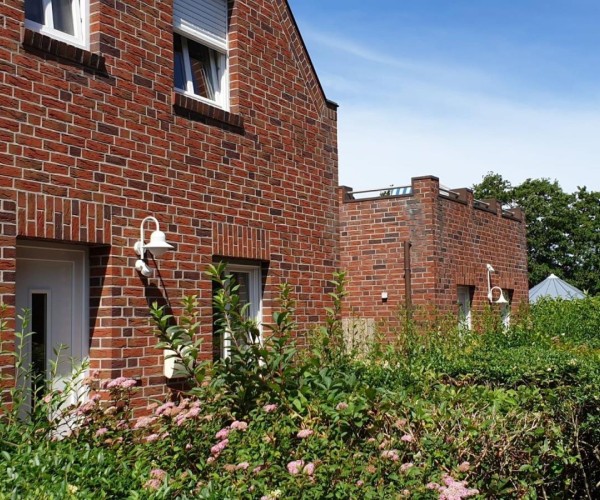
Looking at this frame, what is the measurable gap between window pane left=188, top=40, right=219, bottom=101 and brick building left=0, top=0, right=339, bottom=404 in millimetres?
19

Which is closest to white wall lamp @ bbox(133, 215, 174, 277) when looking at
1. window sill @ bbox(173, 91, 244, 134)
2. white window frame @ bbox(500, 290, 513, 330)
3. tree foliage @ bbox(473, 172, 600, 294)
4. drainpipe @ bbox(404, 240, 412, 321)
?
window sill @ bbox(173, 91, 244, 134)

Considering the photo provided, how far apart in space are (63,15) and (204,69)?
6.71ft

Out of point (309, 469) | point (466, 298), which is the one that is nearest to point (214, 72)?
point (309, 469)

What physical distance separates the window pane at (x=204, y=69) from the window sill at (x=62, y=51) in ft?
5.48

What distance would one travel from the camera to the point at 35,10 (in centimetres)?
612

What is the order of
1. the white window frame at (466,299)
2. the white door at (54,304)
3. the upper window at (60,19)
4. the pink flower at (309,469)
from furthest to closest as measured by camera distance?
1. the white window frame at (466,299)
2. the upper window at (60,19)
3. the white door at (54,304)
4. the pink flower at (309,469)

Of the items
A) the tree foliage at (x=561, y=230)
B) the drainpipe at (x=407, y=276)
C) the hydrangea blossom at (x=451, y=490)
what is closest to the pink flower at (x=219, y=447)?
the hydrangea blossom at (x=451, y=490)

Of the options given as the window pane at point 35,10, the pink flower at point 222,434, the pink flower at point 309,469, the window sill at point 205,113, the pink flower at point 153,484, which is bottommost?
the pink flower at point 153,484

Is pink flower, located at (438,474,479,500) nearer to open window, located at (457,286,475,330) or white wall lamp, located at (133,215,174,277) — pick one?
white wall lamp, located at (133,215,174,277)

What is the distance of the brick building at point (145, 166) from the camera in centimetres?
581

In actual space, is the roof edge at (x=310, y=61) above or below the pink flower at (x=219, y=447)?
above

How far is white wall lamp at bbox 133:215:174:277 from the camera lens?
21.2ft

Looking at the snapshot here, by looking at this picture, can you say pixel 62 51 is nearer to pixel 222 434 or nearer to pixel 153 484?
pixel 222 434

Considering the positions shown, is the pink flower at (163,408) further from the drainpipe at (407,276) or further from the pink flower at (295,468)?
the drainpipe at (407,276)
